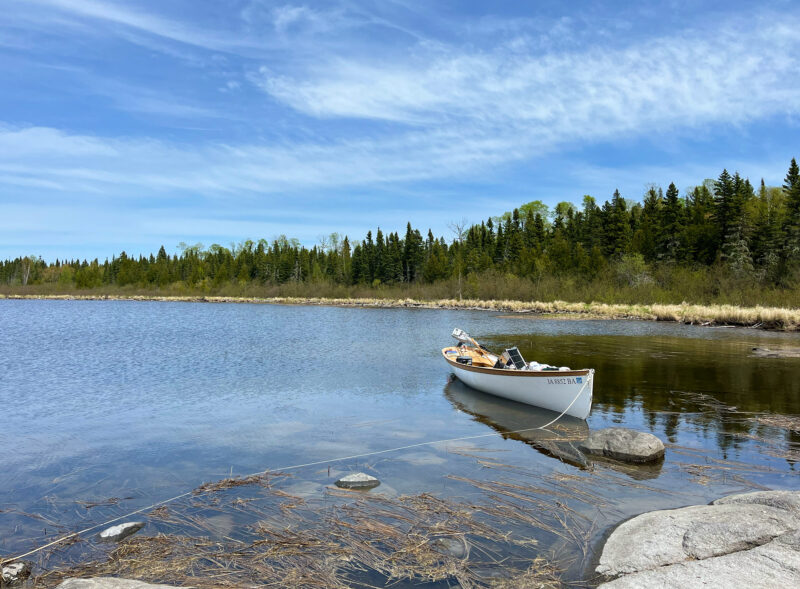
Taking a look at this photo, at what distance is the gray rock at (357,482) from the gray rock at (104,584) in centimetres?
382

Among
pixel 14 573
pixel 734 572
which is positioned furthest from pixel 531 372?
pixel 14 573

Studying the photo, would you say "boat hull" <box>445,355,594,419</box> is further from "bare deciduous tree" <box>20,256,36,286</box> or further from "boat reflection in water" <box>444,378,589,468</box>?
"bare deciduous tree" <box>20,256,36,286</box>

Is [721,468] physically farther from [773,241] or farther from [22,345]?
[773,241]

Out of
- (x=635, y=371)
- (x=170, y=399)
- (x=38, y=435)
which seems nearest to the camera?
(x=38, y=435)

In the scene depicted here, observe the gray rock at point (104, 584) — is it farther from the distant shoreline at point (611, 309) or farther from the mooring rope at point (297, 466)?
the distant shoreline at point (611, 309)

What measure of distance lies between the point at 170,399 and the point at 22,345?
64.8 feet

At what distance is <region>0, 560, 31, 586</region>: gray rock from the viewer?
5979mm

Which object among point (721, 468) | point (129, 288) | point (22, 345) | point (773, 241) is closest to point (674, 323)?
point (773, 241)

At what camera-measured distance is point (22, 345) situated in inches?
1198

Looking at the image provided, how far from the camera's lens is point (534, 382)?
47.7ft

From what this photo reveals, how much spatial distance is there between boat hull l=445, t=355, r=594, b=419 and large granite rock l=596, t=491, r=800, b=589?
5837 millimetres

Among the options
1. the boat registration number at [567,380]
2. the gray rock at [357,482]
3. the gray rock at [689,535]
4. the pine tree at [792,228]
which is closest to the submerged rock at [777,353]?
the boat registration number at [567,380]

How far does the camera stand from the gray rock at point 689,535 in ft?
19.9

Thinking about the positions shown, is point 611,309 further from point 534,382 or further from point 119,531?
point 119,531
